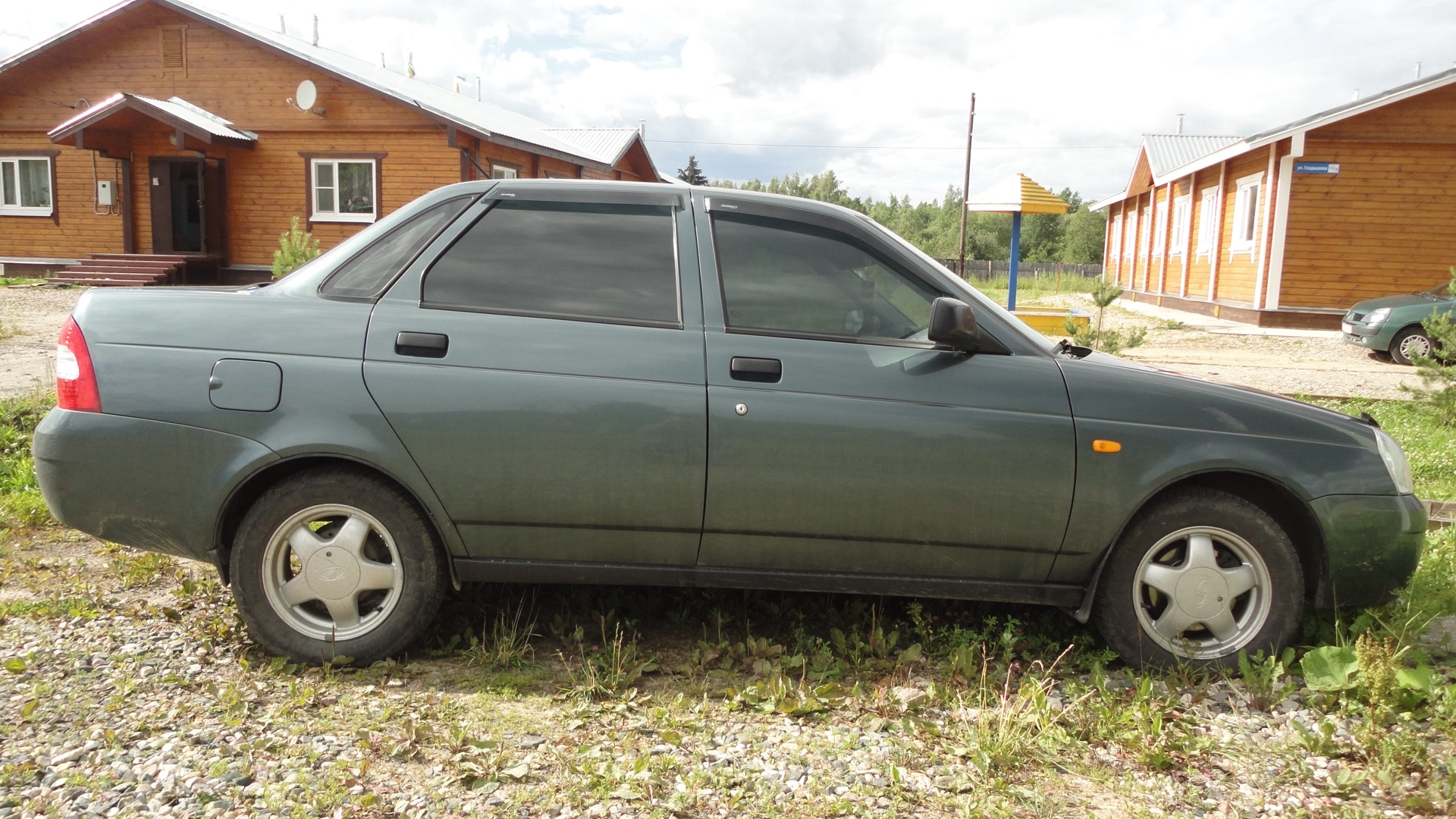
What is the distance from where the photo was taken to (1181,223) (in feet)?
87.8

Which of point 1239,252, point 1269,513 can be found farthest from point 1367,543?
point 1239,252

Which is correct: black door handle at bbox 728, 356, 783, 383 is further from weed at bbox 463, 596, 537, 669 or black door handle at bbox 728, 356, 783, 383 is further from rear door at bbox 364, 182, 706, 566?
weed at bbox 463, 596, 537, 669

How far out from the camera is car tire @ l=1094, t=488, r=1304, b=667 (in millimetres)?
3418

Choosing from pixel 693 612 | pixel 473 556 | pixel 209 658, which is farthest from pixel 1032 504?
pixel 209 658

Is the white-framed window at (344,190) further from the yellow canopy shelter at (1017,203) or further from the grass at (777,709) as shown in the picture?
the grass at (777,709)

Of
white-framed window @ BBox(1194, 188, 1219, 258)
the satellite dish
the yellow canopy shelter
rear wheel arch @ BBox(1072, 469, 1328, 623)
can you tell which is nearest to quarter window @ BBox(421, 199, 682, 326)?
rear wheel arch @ BBox(1072, 469, 1328, 623)

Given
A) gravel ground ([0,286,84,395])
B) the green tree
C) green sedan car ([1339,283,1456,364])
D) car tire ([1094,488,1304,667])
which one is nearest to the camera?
car tire ([1094,488,1304,667])

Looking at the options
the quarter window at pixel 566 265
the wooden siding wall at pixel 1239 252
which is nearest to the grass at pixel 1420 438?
the quarter window at pixel 566 265

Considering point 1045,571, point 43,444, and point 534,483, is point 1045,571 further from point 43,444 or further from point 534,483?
point 43,444

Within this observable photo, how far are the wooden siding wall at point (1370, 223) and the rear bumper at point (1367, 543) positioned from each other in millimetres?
18292

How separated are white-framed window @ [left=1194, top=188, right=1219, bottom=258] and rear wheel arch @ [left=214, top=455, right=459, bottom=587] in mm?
23854

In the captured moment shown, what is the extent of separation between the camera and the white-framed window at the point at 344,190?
2189 centimetres

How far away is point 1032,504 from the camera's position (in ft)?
11.0

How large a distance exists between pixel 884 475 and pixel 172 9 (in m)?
24.2
